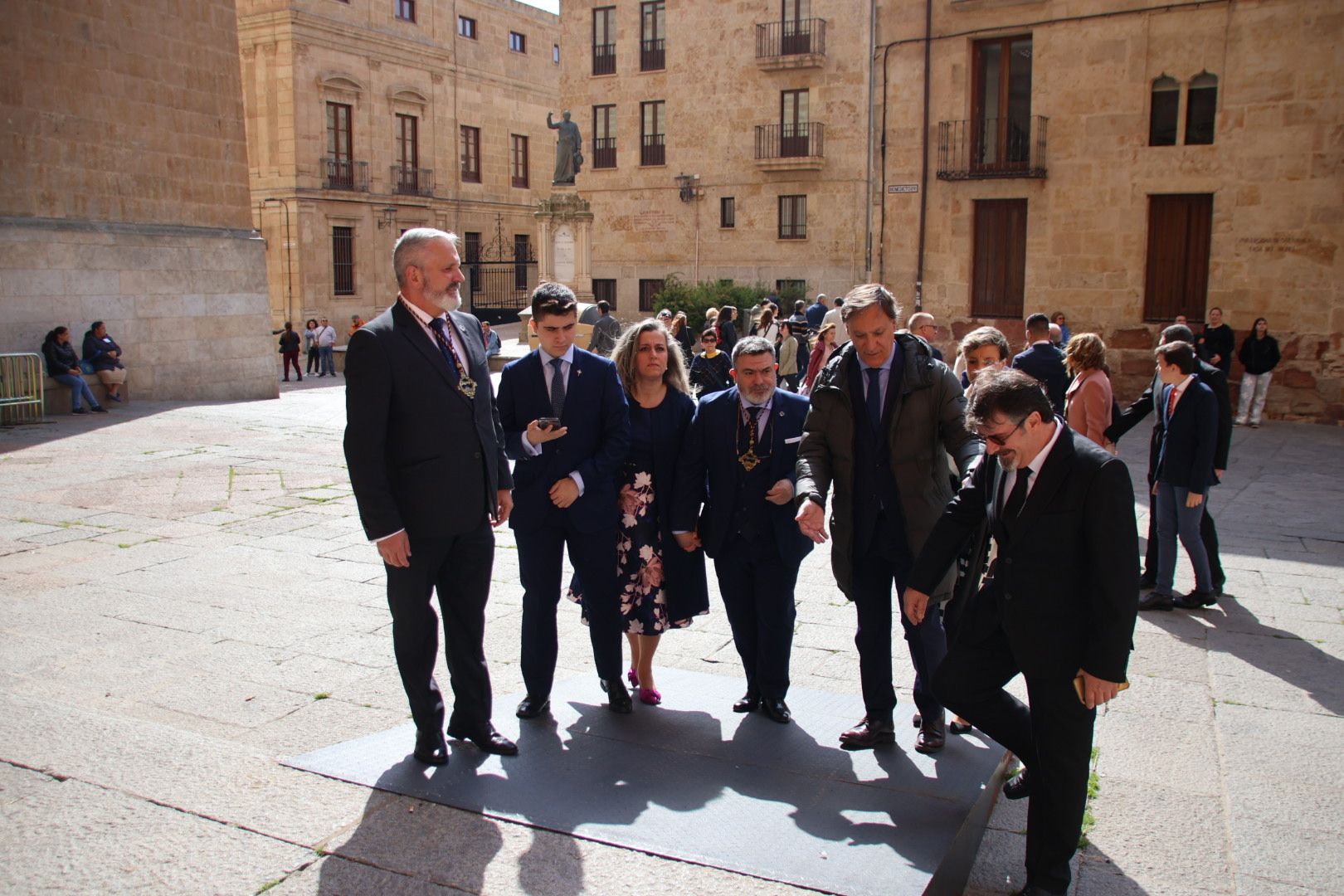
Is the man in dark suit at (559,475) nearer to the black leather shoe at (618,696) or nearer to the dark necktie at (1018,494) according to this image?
the black leather shoe at (618,696)

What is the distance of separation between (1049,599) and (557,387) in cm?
209

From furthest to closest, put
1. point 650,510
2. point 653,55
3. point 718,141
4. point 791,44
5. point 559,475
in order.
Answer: point 653,55 → point 718,141 → point 791,44 → point 650,510 → point 559,475

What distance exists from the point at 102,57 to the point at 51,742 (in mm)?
13585

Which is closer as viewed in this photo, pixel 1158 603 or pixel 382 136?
pixel 1158 603

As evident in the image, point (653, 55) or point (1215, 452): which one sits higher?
point (653, 55)

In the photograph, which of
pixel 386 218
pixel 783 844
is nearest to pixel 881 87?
pixel 783 844

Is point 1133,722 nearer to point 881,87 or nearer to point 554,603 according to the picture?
point 554,603

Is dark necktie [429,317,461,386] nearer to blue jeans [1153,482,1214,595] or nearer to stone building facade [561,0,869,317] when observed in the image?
blue jeans [1153,482,1214,595]

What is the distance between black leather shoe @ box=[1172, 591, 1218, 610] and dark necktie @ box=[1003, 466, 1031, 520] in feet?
12.5

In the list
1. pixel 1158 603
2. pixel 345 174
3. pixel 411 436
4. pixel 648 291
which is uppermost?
pixel 345 174

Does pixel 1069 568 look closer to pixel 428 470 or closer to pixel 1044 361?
pixel 428 470

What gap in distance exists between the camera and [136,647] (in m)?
5.07

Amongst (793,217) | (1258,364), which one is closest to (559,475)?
(1258,364)

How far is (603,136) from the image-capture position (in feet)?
99.9
